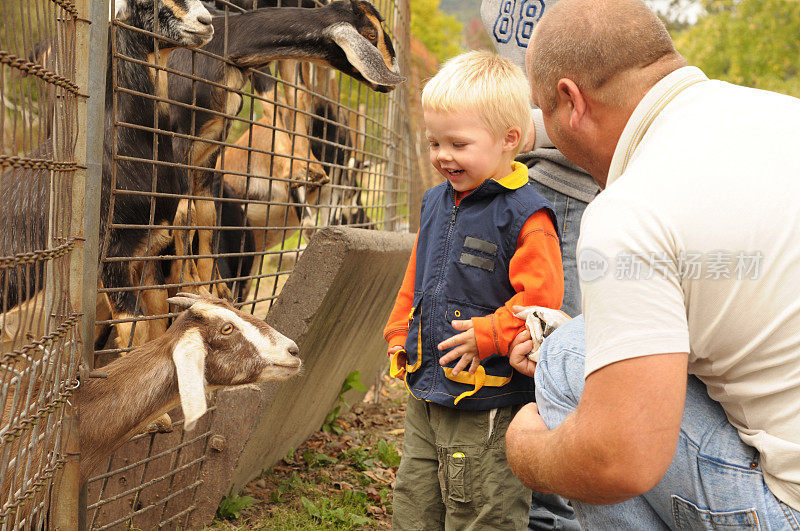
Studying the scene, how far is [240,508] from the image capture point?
11.8ft

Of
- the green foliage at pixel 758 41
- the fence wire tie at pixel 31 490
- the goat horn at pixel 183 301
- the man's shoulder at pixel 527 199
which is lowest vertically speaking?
the fence wire tie at pixel 31 490

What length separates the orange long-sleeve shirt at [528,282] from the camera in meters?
2.43

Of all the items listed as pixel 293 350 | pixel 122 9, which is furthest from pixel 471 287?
pixel 122 9

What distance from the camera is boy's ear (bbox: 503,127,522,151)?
2.67 metres

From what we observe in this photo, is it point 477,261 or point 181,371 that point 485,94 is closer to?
point 477,261

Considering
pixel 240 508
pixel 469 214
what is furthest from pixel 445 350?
pixel 240 508

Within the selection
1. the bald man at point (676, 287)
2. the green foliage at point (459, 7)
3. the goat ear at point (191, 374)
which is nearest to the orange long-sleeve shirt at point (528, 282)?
the bald man at point (676, 287)

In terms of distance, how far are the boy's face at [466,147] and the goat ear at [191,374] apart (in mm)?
1013

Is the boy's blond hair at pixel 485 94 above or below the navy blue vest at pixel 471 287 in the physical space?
above

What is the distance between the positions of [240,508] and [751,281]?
264cm

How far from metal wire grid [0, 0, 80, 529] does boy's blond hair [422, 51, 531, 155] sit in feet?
3.70

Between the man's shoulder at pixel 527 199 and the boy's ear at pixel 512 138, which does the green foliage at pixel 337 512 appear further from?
the boy's ear at pixel 512 138

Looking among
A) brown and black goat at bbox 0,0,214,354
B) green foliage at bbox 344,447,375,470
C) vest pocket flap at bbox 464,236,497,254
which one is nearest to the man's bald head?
vest pocket flap at bbox 464,236,497,254

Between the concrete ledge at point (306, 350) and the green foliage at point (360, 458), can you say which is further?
the green foliage at point (360, 458)
